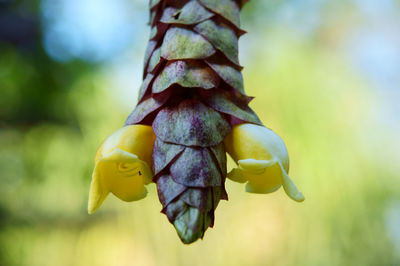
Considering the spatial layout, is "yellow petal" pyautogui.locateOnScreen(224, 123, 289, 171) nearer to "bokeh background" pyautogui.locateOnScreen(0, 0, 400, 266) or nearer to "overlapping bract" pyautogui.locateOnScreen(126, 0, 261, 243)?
"overlapping bract" pyautogui.locateOnScreen(126, 0, 261, 243)

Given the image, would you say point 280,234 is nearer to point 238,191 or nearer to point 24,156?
point 238,191

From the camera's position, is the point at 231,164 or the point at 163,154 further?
the point at 231,164

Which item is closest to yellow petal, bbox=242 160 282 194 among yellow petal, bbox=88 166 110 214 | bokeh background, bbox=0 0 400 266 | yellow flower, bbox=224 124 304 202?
yellow flower, bbox=224 124 304 202

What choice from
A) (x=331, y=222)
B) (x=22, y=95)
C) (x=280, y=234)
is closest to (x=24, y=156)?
(x=22, y=95)

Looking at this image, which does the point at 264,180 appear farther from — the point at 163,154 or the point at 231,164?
the point at 231,164

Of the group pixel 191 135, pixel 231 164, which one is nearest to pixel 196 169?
pixel 191 135
